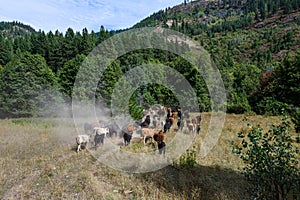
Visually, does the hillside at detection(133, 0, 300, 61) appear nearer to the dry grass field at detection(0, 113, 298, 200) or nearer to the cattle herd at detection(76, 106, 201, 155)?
the cattle herd at detection(76, 106, 201, 155)

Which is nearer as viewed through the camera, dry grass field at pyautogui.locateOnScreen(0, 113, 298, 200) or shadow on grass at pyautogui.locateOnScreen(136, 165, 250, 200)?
dry grass field at pyautogui.locateOnScreen(0, 113, 298, 200)

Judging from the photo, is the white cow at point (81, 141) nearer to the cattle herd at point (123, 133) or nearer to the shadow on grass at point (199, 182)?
the cattle herd at point (123, 133)

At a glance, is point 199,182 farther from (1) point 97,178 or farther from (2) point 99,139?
(2) point 99,139

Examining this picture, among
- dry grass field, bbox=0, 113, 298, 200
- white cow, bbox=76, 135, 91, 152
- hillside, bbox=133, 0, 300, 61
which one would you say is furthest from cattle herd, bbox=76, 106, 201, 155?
hillside, bbox=133, 0, 300, 61

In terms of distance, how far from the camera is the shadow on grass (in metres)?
8.23

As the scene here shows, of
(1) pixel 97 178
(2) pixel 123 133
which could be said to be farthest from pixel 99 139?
(1) pixel 97 178

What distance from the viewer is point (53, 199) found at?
294 inches

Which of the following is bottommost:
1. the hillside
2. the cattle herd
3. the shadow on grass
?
the shadow on grass

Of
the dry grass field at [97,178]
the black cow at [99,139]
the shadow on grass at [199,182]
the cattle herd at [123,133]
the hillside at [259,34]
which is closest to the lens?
the dry grass field at [97,178]

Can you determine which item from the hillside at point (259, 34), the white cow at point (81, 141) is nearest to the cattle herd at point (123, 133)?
the white cow at point (81, 141)

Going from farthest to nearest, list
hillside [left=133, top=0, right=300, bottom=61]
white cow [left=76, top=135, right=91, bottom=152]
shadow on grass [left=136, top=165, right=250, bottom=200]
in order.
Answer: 1. hillside [left=133, top=0, right=300, bottom=61]
2. white cow [left=76, top=135, right=91, bottom=152]
3. shadow on grass [left=136, top=165, right=250, bottom=200]

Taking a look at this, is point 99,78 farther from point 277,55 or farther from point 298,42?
point 298,42

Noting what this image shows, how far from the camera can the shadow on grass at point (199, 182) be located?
8.23 meters

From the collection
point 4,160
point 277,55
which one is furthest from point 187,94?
point 277,55
